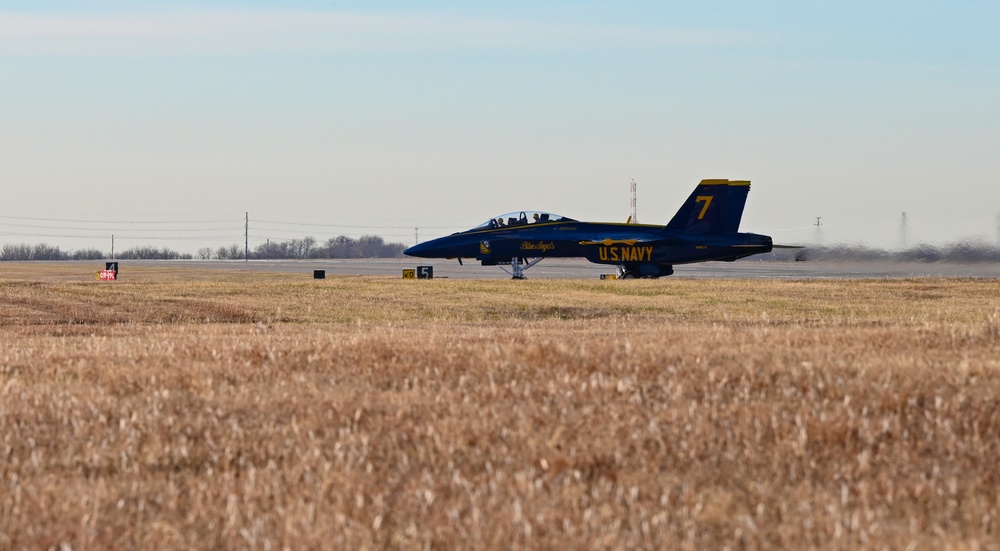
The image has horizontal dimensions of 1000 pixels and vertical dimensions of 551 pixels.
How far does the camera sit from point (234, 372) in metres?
11.3

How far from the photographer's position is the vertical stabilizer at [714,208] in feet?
162

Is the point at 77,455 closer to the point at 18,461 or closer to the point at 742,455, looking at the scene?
the point at 18,461

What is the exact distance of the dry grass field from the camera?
6746 millimetres

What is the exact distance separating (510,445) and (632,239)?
42.1 meters

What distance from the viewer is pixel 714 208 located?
163ft

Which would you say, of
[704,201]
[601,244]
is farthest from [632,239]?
[704,201]

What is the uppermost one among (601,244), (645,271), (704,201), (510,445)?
(704,201)

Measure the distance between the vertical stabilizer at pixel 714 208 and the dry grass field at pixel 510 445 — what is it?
36012mm

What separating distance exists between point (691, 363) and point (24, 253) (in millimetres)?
142875

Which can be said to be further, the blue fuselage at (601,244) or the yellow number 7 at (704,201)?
the yellow number 7 at (704,201)

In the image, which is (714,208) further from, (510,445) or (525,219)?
(510,445)

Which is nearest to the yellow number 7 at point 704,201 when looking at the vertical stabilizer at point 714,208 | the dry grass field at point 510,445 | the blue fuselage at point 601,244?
the vertical stabilizer at point 714,208

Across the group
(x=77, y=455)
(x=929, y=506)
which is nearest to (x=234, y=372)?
(x=77, y=455)

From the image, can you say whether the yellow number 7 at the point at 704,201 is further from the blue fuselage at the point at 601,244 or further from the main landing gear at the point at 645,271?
the main landing gear at the point at 645,271
